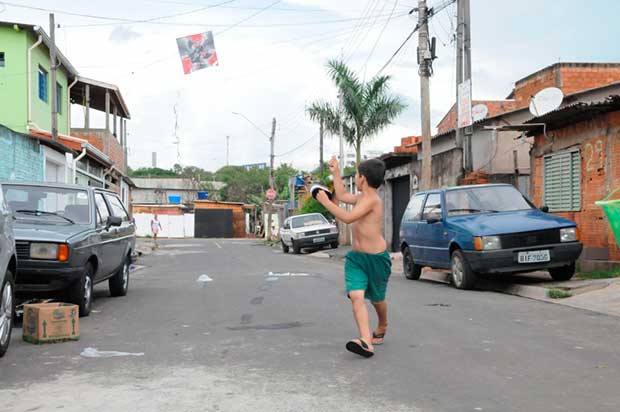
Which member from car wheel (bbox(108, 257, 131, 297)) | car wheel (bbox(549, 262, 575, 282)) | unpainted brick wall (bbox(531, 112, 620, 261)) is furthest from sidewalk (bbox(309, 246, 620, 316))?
car wheel (bbox(108, 257, 131, 297))

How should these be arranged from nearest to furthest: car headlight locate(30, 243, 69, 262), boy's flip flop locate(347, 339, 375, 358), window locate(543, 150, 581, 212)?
boy's flip flop locate(347, 339, 375, 358)
car headlight locate(30, 243, 69, 262)
window locate(543, 150, 581, 212)

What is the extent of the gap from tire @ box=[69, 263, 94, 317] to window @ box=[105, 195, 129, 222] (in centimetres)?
231

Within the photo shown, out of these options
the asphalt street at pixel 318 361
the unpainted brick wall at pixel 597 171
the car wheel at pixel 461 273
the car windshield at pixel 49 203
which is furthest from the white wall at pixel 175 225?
the asphalt street at pixel 318 361

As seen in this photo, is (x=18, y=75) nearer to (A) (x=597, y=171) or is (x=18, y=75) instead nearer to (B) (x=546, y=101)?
(B) (x=546, y=101)

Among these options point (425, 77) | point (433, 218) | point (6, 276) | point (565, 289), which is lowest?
point (565, 289)

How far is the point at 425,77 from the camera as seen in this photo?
20.5m

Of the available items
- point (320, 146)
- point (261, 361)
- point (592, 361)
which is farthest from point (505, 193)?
point (320, 146)

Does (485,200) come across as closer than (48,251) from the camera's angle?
No

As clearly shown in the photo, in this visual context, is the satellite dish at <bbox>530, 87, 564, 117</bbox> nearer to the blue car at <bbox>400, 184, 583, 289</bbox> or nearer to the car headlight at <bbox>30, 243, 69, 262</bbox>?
the blue car at <bbox>400, 184, 583, 289</bbox>

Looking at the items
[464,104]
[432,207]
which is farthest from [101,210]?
[464,104]

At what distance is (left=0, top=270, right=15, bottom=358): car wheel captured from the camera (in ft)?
21.4

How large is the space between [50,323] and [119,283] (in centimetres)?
464

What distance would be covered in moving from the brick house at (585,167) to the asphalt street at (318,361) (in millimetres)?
4856

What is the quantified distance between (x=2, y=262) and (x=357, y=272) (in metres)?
3.25
